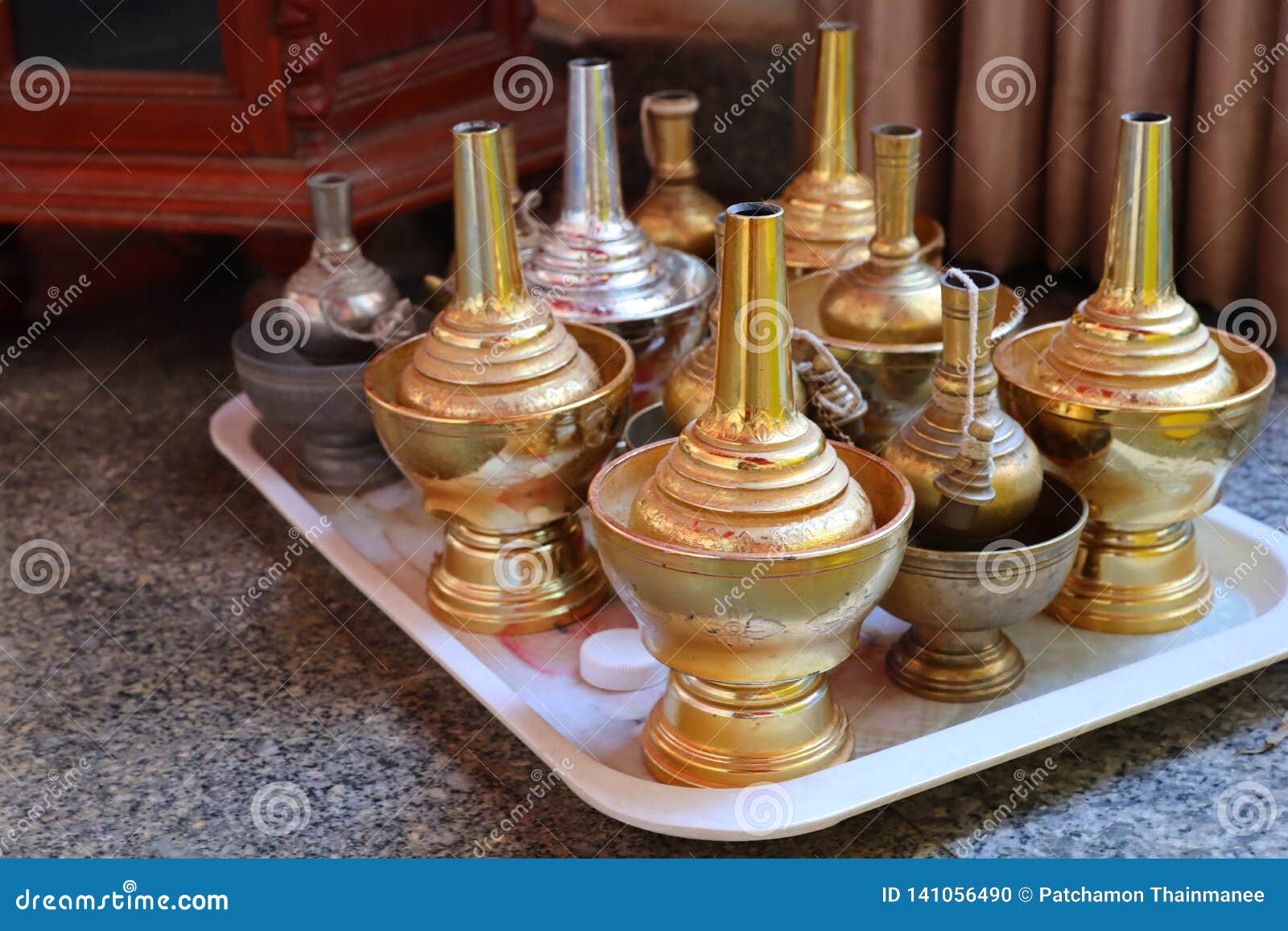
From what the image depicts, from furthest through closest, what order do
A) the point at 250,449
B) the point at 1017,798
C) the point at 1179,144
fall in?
the point at 1179,144 < the point at 250,449 < the point at 1017,798

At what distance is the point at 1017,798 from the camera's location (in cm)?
83

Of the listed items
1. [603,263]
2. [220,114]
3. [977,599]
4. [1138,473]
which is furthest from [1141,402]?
[220,114]

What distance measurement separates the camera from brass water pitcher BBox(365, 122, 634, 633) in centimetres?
91

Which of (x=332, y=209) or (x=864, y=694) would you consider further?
(x=332, y=209)

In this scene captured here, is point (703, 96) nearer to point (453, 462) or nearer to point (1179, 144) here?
point (1179, 144)

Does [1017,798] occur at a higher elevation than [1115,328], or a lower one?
lower

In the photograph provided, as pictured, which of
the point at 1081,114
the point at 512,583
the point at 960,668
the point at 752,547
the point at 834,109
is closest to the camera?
the point at 752,547

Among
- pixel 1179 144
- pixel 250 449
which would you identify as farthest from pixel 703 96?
pixel 250 449

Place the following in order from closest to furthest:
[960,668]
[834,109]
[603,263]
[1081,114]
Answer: [960,668] → [603,263] → [834,109] → [1081,114]

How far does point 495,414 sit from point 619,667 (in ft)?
0.51

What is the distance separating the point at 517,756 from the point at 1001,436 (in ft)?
1.00

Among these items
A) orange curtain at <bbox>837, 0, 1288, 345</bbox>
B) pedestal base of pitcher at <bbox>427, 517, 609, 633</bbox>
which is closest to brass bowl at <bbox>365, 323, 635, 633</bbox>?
pedestal base of pitcher at <bbox>427, 517, 609, 633</bbox>

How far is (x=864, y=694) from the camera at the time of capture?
890 mm

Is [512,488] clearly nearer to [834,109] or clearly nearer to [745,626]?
[745,626]
